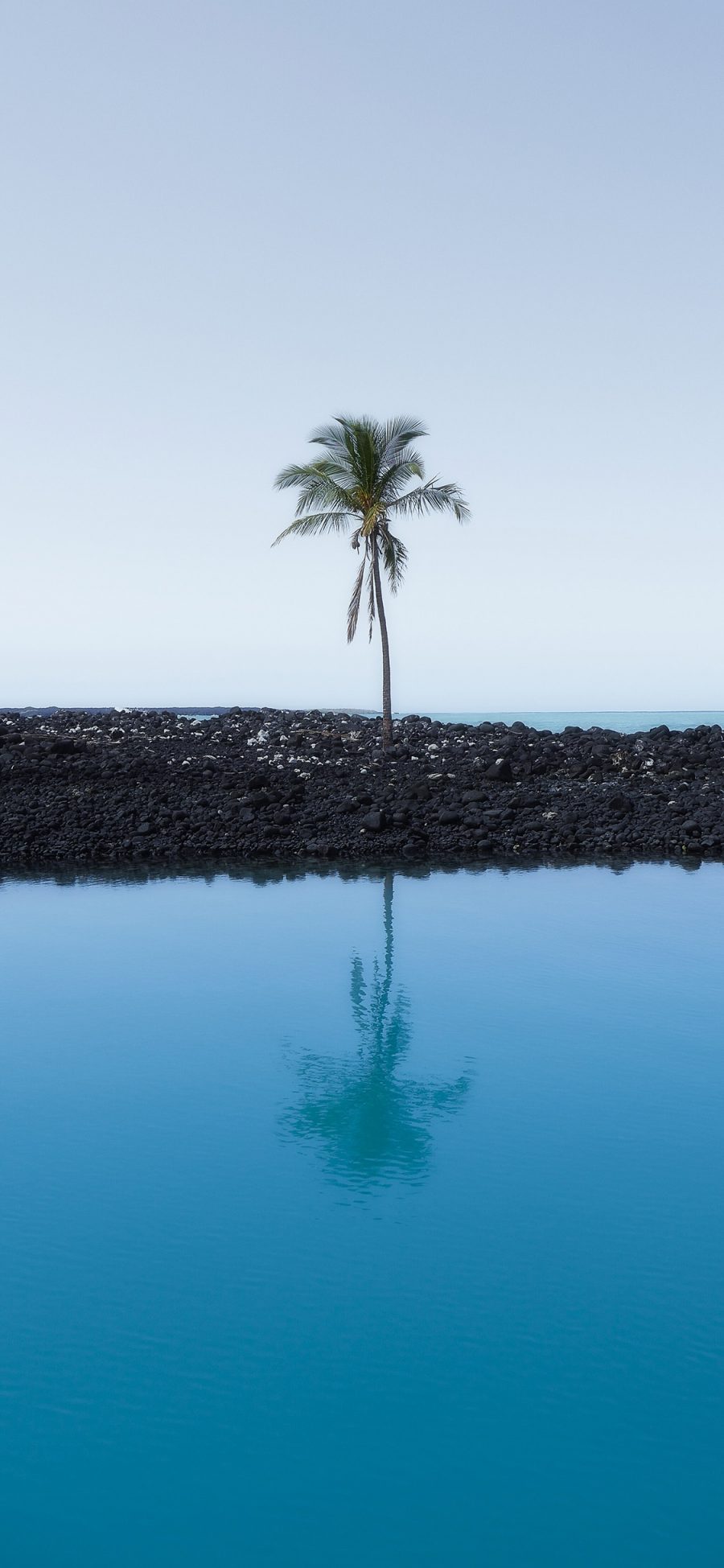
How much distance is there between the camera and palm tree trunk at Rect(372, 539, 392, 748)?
2873 cm

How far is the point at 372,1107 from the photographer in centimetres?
1005

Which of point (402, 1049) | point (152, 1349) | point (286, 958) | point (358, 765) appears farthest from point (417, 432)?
point (152, 1349)

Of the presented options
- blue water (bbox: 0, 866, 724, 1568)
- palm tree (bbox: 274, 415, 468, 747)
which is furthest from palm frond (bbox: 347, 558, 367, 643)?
blue water (bbox: 0, 866, 724, 1568)

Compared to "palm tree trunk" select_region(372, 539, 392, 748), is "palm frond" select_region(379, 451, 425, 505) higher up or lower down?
higher up

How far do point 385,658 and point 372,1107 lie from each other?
2148 centimetres

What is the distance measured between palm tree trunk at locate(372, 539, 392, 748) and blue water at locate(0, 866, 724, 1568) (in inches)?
634

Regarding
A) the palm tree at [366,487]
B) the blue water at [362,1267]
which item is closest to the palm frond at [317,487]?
the palm tree at [366,487]

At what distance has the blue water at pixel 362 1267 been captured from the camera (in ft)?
16.2

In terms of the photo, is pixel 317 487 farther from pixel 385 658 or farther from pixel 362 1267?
pixel 362 1267

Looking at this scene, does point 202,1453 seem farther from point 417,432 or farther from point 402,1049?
point 417,432

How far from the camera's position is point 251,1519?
485 centimetres

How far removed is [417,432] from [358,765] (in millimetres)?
8398

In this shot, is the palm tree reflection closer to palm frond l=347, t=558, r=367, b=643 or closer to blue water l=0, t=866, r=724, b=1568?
blue water l=0, t=866, r=724, b=1568

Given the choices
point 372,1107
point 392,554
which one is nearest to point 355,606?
point 392,554
